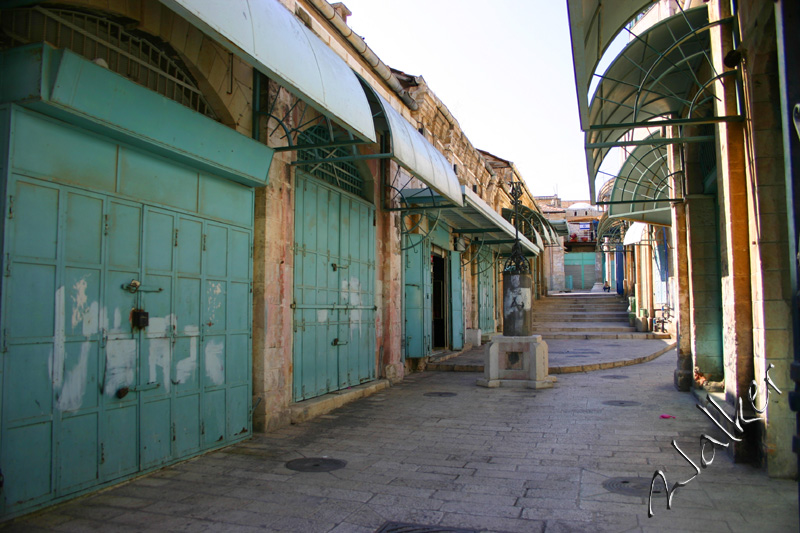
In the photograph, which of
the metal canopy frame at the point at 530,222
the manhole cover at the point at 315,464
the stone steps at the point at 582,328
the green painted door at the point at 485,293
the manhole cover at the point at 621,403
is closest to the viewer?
the manhole cover at the point at 315,464

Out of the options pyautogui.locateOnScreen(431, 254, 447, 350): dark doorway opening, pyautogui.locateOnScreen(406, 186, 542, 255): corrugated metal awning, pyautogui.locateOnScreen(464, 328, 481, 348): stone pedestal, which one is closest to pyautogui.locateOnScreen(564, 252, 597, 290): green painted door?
pyautogui.locateOnScreen(406, 186, 542, 255): corrugated metal awning

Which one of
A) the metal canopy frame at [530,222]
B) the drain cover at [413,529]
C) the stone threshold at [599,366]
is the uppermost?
the metal canopy frame at [530,222]

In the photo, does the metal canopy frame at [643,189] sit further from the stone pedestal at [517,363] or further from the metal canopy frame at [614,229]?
the metal canopy frame at [614,229]

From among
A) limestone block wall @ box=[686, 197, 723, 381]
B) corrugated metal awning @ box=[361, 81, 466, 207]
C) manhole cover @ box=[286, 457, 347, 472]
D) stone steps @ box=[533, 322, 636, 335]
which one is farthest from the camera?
stone steps @ box=[533, 322, 636, 335]

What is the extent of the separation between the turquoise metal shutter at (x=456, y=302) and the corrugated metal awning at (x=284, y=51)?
331 inches

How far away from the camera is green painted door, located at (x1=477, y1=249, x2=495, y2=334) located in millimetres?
18234

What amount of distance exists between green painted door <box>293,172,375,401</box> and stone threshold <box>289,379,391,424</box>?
14 cm

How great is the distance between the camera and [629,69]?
7445 mm

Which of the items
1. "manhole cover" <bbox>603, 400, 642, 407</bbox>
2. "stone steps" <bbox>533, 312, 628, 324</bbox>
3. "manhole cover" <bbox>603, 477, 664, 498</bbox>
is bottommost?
"manhole cover" <bbox>603, 400, 642, 407</bbox>

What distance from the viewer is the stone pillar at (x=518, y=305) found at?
987 cm

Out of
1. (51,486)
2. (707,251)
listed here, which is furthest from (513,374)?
(51,486)

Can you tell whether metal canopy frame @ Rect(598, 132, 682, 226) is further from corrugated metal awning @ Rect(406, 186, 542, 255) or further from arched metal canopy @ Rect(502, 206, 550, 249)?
arched metal canopy @ Rect(502, 206, 550, 249)

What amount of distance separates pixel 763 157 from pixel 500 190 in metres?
15.6

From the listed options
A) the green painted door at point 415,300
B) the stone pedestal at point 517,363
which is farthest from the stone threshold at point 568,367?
the stone pedestal at point 517,363
